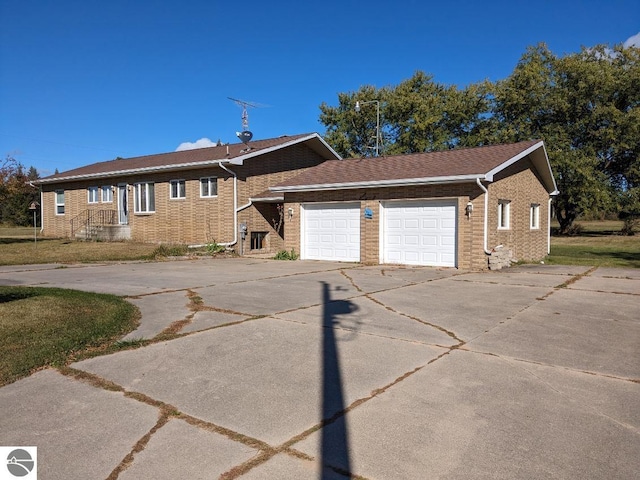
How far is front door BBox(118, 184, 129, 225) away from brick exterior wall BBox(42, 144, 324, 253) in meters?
0.26

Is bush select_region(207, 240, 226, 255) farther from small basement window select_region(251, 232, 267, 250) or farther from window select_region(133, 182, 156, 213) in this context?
window select_region(133, 182, 156, 213)

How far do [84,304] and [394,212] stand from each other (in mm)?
10233

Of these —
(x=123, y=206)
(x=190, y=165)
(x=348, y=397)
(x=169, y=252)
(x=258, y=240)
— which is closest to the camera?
(x=348, y=397)

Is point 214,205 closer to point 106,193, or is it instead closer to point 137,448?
point 106,193

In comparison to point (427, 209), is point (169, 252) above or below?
below

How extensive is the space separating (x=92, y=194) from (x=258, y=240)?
412 inches

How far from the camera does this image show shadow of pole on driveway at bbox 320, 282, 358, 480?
114 inches

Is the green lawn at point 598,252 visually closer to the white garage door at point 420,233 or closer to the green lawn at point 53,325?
the white garage door at point 420,233

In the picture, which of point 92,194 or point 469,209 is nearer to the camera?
point 469,209

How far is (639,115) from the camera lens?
2919cm

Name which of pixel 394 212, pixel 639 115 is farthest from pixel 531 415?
pixel 639 115

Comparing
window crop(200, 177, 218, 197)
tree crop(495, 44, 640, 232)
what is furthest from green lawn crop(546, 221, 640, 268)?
window crop(200, 177, 218, 197)

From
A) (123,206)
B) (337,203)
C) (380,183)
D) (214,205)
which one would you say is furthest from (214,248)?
(380,183)

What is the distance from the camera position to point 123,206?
22844 mm
